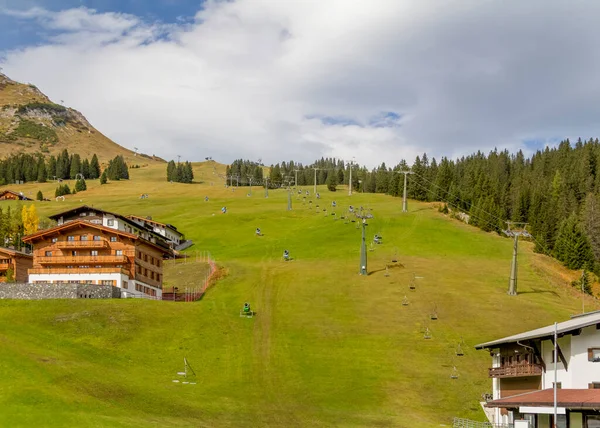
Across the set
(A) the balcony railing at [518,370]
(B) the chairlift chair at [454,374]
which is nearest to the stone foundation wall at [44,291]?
(B) the chairlift chair at [454,374]

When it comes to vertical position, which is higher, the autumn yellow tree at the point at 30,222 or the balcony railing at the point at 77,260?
the autumn yellow tree at the point at 30,222

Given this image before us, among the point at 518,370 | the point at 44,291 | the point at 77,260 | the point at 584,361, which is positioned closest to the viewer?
the point at 584,361

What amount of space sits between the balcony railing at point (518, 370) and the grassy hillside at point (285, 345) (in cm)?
358

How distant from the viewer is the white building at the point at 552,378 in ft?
151

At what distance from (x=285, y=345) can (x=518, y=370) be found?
30.5 metres

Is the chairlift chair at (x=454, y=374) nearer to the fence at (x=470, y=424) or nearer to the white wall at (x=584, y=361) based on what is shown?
the fence at (x=470, y=424)

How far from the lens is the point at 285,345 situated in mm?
80688

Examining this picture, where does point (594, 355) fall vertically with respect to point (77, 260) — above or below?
below

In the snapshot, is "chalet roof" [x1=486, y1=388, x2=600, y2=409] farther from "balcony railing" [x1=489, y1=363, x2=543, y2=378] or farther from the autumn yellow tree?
the autumn yellow tree

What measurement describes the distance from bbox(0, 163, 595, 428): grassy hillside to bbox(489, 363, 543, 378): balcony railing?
3.58 meters

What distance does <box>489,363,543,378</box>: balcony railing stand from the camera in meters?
54.8

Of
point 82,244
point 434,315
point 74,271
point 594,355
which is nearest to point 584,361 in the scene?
point 594,355

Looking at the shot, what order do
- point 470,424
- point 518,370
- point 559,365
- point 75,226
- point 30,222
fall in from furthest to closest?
1. point 30,222
2. point 75,226
3. point 518,370
4. point 470,424
5. point 559,365

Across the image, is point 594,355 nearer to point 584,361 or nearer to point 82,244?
point 584,361
